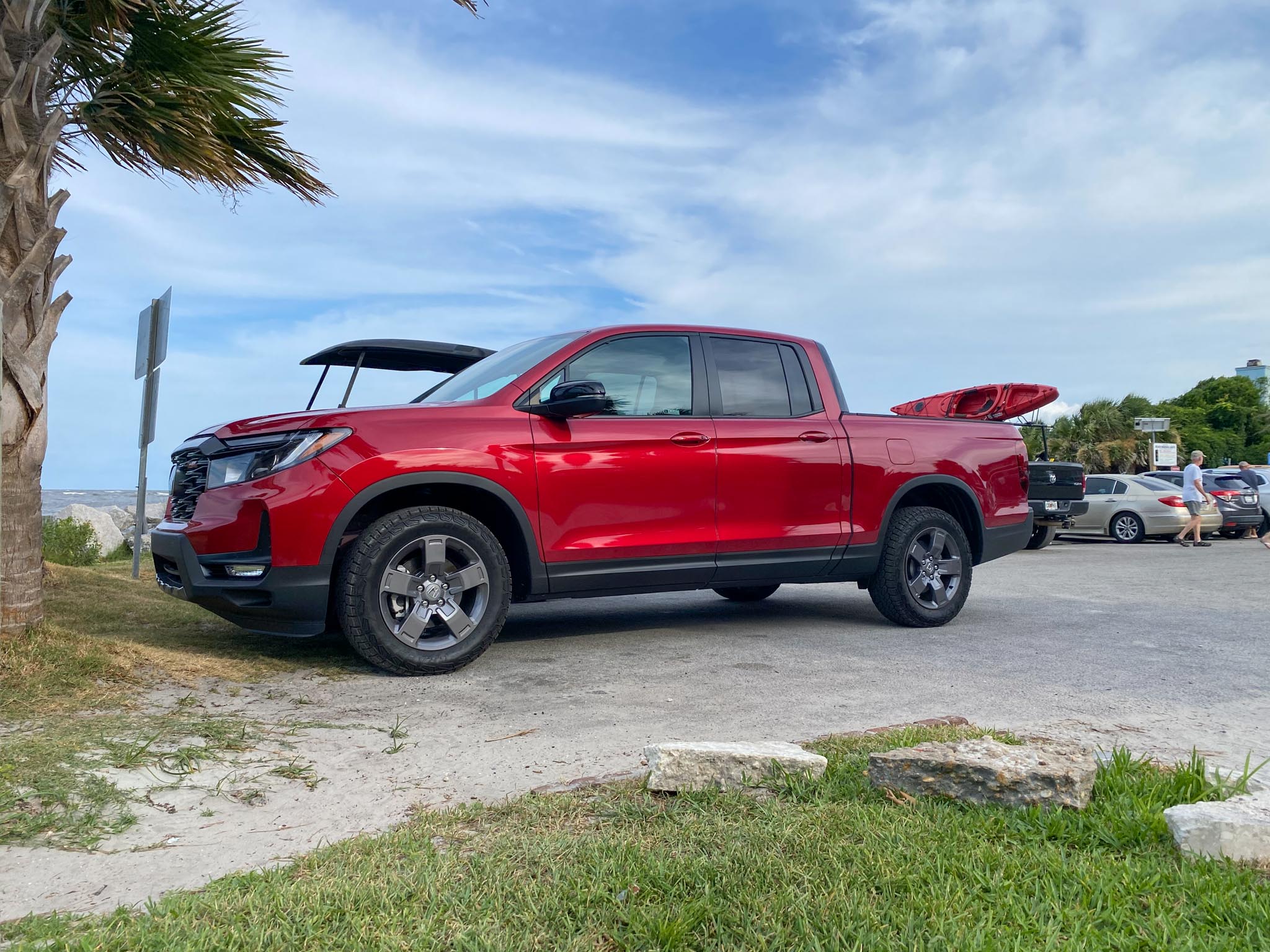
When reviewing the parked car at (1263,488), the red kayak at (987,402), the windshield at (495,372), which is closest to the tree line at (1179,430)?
the parked car at (1263,488)

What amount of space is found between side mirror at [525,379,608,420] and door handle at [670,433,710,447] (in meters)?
0.59

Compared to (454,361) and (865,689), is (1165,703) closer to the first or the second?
(865,689)

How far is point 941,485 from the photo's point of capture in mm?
7078


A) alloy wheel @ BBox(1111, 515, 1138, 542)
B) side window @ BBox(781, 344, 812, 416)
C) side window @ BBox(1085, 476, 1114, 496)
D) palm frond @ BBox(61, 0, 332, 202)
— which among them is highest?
palm frond @ BBox(61, 0, 332, 202)

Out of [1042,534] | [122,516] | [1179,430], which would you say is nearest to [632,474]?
[1042,534]

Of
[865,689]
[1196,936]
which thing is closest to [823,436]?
[865,689]

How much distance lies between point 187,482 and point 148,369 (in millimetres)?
4787

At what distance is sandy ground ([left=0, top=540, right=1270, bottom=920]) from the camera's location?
2.94 meters

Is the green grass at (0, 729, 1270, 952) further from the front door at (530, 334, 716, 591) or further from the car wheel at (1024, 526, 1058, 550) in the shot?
the car wheel at (1024, 526, 1058, 550)

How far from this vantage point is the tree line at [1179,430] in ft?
176

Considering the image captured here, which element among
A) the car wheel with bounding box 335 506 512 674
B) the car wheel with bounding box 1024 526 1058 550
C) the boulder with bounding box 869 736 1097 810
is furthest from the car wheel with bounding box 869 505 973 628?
the car wheel with bounding box 1024 526 1058 550

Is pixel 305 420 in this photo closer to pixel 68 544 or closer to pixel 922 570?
pixel 922 570

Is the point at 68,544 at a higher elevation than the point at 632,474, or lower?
lower

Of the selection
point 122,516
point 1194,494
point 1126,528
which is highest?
point 1194,494
